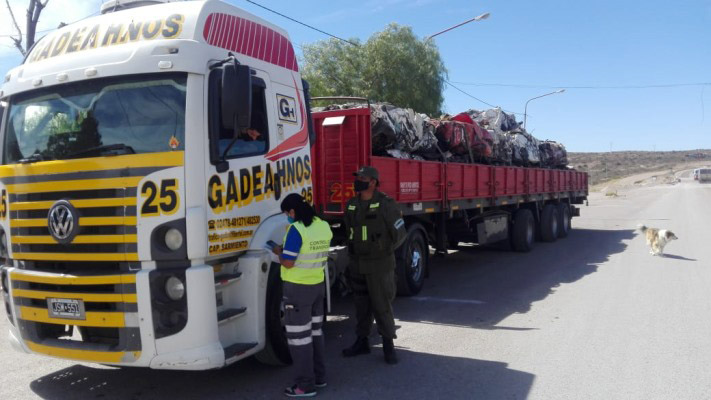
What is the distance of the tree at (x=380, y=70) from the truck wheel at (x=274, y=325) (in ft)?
63.5

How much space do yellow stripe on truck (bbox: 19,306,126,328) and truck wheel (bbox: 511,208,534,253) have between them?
34.4 feet

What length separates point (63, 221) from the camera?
396cm

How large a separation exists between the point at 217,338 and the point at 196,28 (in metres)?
2.35

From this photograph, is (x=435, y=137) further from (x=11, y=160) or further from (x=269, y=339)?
(x=11, y=160)

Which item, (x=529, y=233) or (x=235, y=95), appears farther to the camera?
(x=529, y=233)

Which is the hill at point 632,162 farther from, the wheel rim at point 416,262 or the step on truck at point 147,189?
the step on truck at point 147,189

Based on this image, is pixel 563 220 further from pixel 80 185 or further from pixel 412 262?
pixel 80 185

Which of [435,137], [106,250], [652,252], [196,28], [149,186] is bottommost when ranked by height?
[652,252]

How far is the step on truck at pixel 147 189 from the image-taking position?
3855 mm

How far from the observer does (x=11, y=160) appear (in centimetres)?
445

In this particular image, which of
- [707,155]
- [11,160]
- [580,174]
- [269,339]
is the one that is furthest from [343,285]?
[707,155]

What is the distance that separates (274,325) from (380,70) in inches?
791

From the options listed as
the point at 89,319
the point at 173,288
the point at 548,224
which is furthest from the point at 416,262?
the point at 548,224

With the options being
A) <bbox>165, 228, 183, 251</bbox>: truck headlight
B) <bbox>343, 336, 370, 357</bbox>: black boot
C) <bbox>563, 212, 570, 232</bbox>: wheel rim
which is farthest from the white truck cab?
<bbox>563, 212, 570, 232</bbox>: wheel rim
